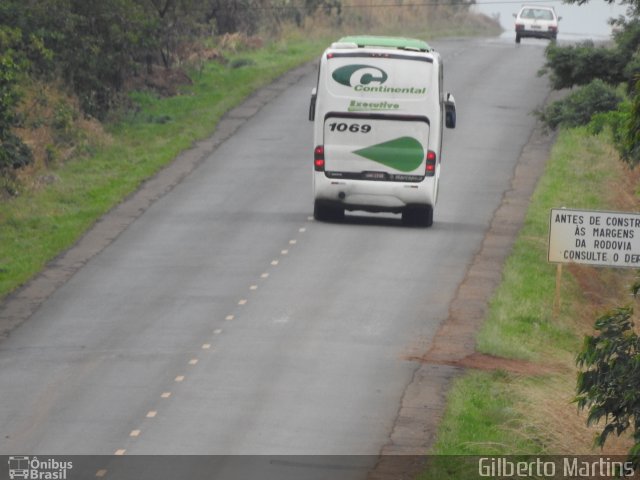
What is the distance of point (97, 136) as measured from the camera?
45812 millimetres

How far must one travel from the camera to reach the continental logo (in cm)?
3388

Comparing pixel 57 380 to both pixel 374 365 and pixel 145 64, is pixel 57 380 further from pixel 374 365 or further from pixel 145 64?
pixel 145 64

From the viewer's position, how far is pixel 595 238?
2817 centimetres

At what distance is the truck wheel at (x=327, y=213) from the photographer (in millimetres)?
35562

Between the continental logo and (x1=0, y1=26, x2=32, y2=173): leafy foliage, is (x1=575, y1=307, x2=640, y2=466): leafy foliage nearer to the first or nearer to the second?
(x1=0, y1=26, x2=32, y2=173): leafy foliage

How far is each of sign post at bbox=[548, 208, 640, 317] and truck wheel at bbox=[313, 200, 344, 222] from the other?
801 centimetres

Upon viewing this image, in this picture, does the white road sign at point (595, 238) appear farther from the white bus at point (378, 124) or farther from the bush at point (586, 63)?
the bush at point (586, 63)

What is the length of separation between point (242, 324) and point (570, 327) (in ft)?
19.5

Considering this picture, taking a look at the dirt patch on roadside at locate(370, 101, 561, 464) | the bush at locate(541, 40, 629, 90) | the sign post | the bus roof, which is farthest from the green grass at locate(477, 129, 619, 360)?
the bus roof

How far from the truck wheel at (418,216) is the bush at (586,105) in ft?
11.1

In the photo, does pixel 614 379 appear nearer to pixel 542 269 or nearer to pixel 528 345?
pixel 528 345

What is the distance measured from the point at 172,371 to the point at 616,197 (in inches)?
746

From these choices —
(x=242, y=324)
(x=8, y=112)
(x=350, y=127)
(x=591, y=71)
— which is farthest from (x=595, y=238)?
(x=8, y=112)

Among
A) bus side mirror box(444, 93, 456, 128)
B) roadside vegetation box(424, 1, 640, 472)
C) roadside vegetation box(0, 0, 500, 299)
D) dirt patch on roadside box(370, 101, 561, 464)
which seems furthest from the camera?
roadside vegetation box(0, 0, 500, 299)
